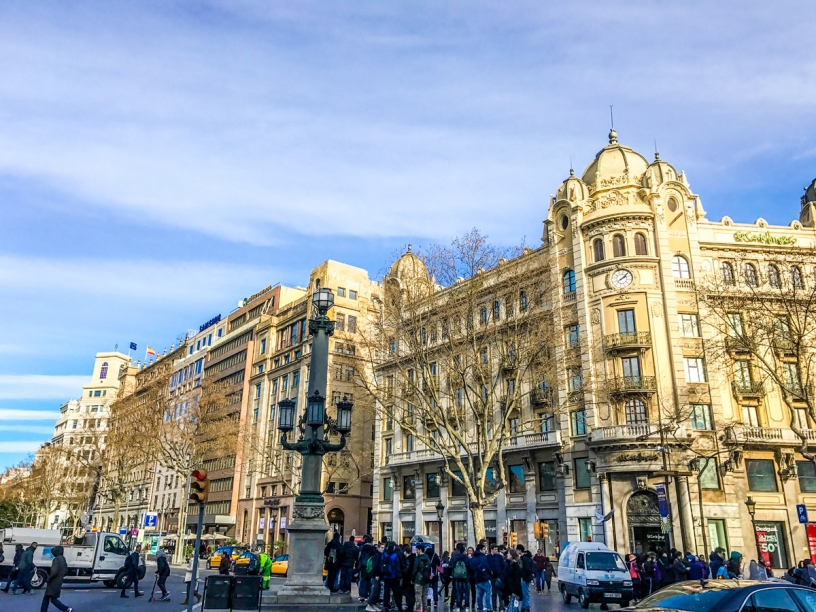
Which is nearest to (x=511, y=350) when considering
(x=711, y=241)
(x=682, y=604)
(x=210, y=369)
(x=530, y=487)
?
(x=530, y=487)

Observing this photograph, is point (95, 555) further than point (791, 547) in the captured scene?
No

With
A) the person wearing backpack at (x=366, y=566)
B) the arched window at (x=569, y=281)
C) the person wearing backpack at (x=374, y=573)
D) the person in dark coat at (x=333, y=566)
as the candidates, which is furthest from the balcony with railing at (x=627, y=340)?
the person wearing backpack at (x=374, y=573)

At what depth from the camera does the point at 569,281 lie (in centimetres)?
4053

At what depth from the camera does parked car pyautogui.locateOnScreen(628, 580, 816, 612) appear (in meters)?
7.33

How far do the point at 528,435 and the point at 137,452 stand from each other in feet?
121

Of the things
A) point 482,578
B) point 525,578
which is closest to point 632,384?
point 525,578

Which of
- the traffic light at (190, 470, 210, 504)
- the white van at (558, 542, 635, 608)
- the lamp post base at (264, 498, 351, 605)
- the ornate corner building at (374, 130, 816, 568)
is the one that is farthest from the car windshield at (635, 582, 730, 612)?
the ornate corner building at (374, 130, 816, 568)

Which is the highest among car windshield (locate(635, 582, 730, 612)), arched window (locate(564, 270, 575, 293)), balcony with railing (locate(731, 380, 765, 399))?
arched window (locate(564, 270, 575, 293))

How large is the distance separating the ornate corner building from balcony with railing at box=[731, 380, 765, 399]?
116mm

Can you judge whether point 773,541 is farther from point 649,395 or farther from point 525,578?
point 525,578

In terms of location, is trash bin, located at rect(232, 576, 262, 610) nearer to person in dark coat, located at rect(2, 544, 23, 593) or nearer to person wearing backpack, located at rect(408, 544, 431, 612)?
person wearing backpack, located at rect(408, 544, 431, 612)

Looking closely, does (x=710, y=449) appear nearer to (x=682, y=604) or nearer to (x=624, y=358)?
(x=624, y=358)

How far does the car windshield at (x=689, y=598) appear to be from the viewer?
7.39 metres

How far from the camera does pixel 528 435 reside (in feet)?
130
